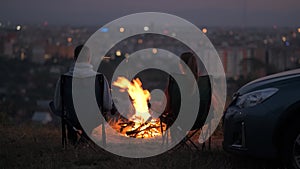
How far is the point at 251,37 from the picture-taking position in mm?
24531

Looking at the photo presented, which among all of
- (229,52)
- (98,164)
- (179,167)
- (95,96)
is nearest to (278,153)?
(179,167)

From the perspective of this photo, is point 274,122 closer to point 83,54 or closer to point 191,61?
point 191,61

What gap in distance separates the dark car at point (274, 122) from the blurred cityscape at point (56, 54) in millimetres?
A: 10010

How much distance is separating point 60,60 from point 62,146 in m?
20.0

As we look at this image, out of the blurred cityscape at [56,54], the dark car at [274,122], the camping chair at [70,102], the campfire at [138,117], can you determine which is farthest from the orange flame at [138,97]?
the blurred cityscape at [56,54]

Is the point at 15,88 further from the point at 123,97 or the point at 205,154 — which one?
the point at 205,154

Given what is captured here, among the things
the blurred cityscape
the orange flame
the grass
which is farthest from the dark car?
the blurred cityscape

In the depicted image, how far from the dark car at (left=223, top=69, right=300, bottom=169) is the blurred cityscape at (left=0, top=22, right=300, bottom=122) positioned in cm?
1001

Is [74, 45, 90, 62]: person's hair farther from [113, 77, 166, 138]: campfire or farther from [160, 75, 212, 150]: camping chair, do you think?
[160, 75, 212, 150]: camping chair

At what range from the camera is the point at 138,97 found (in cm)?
684

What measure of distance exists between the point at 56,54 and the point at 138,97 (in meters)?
20.3

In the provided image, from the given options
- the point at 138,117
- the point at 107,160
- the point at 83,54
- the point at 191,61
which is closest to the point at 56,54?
the point at 138,117

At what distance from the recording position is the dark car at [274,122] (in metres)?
4.53

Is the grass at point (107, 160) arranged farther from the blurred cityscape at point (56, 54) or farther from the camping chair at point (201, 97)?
the blurred cityscape at point (56, 54)
